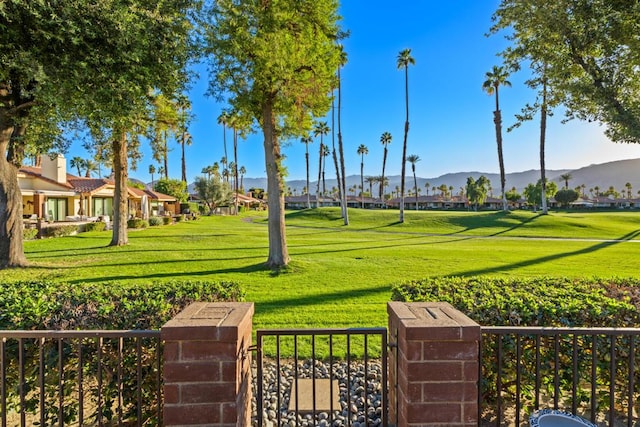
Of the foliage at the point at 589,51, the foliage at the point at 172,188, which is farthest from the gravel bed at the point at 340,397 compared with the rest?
the foliage at the point at 172,188

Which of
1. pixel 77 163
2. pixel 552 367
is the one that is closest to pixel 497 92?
pixel 552 367

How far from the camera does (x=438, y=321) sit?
90.3 inches

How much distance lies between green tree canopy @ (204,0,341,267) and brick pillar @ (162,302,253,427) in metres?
9.41

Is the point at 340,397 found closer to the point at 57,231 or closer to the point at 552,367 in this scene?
the point at 552,367

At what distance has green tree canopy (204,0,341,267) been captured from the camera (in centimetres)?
1019

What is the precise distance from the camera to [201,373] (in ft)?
7.00

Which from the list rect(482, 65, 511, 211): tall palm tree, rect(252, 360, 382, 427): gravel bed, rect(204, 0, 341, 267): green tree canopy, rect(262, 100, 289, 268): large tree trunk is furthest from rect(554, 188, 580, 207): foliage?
rect(252, 360, 382, 427): gravel bed

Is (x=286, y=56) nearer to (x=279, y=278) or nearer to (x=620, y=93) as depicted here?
(x=279, y=278)

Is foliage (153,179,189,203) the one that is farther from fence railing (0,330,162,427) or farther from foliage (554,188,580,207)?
foliage (554,188,580,207)

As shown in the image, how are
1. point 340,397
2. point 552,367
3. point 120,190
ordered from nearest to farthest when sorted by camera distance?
1. point 552,367
2. point 340,397
3. point 120,190

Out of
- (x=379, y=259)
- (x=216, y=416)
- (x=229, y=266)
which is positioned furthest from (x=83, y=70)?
(x=379, y=259)

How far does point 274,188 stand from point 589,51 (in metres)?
8.83

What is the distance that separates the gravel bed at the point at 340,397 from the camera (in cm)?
353

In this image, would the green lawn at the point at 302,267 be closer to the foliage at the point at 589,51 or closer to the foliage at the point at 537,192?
the foliage at the point at 589,51
